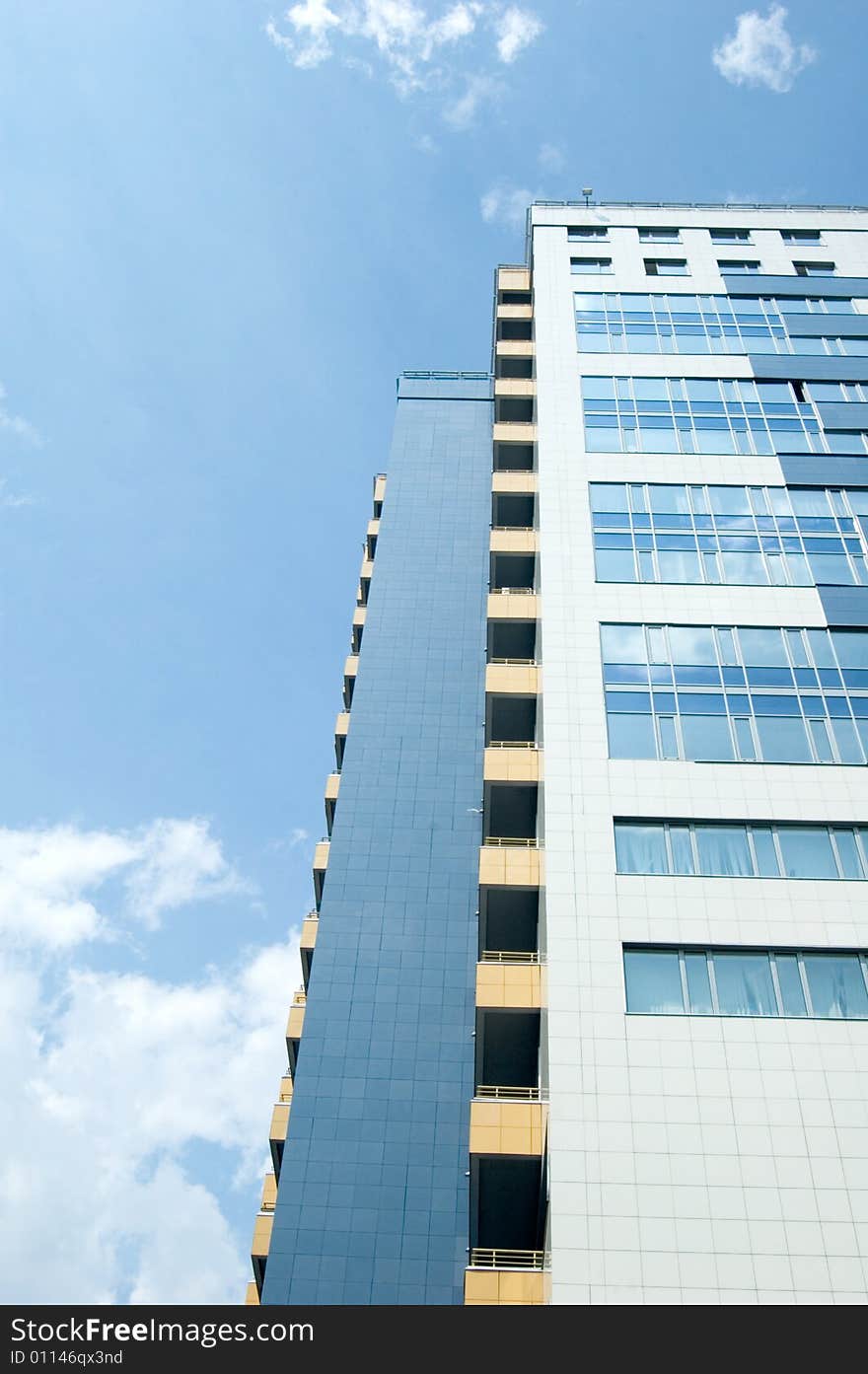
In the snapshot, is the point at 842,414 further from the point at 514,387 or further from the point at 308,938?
the point at 308,938

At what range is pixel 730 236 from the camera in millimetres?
43656

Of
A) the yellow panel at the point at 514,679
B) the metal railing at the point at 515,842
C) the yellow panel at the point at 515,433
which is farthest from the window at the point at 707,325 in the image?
the metal railing at the point at 515,842

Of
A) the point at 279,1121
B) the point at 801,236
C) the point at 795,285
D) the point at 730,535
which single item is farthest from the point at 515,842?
the point at 801,236

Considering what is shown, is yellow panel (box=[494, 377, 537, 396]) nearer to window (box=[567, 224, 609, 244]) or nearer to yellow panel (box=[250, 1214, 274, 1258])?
window (box=[567, 224, 609, 244])

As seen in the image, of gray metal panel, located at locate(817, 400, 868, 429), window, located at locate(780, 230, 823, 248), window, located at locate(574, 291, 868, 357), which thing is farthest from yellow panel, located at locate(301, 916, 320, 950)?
window, located at locate(780, 230, 823, 248)

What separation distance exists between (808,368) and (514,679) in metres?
18.8

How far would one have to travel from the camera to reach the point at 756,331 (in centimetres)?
3831

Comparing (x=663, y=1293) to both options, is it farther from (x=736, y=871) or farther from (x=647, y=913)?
(x=736, y=871)

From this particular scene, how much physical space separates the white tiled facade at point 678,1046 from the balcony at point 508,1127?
1475mm

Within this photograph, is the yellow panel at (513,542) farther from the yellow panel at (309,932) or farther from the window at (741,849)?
the yellow panel at (309,932)

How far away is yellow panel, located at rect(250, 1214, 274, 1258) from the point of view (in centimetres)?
2550

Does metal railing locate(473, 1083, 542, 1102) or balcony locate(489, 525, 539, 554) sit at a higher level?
balcony locate(489, 525, 539, 554)

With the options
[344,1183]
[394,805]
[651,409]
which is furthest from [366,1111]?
[651,409]

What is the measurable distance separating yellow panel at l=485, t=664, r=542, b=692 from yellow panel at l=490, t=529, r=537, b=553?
5345 millimetres
